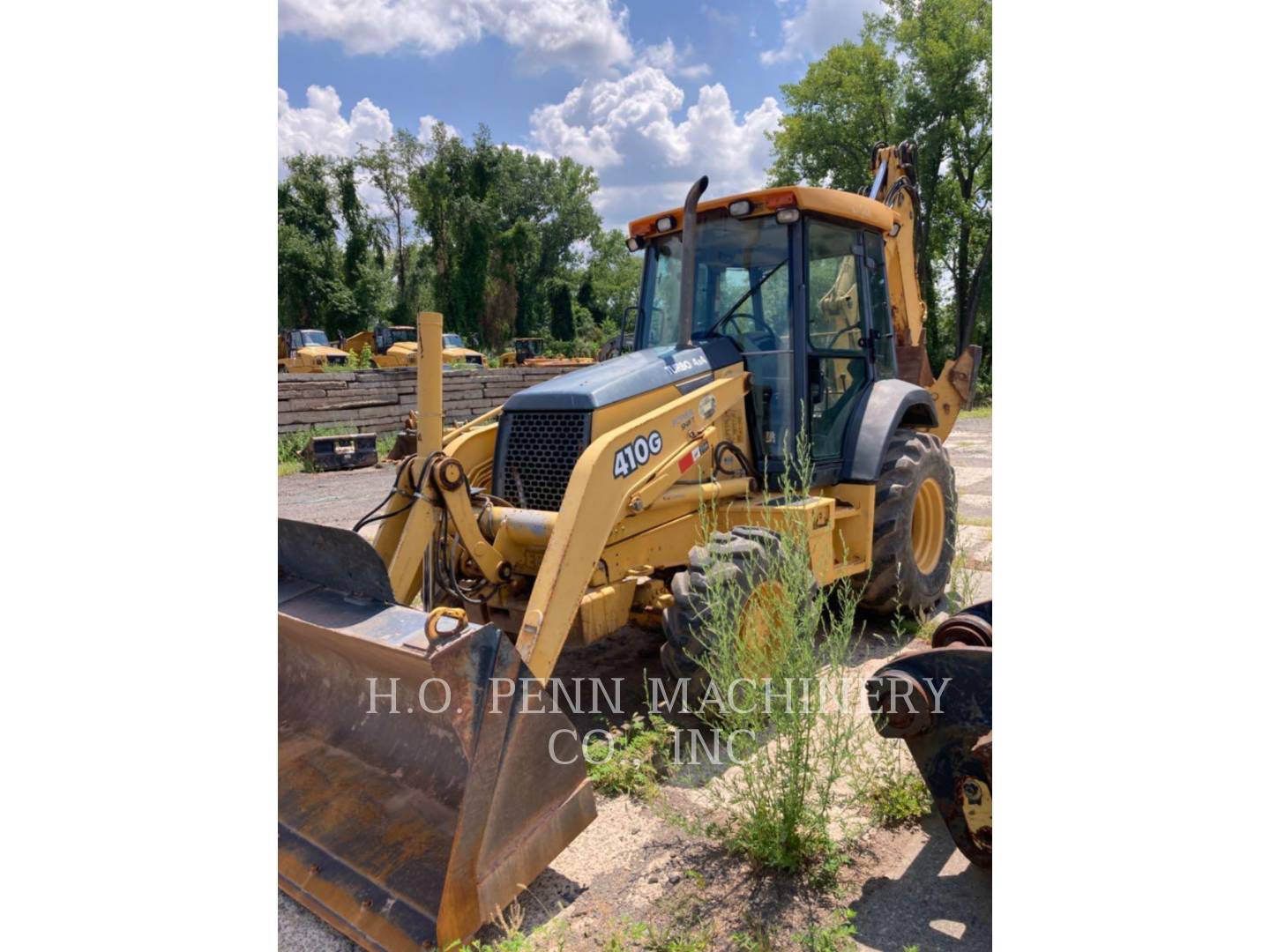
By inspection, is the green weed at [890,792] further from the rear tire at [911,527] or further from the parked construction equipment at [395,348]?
the parked construction equipment at [395,348]

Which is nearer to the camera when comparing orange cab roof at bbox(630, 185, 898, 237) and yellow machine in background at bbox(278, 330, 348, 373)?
orange cab roof at bbox(630, 185, 898, 237)

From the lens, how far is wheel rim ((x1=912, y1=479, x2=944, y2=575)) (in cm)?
560

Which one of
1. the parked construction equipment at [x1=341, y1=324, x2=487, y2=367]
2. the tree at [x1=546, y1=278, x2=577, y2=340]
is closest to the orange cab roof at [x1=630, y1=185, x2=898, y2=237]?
→ the parked construction equipment at [x1=341, y1=324, x2=487, y2=367]

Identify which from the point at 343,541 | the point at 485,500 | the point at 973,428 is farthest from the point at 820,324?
the point at 973,428

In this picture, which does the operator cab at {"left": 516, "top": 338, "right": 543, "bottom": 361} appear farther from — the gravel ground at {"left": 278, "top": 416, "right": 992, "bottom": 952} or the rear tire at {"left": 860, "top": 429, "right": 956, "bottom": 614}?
the gravel ground at {"left": 278, "top": 416, "right": 992, "bottom": 952}

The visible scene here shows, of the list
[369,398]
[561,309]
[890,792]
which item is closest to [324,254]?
[561,309]

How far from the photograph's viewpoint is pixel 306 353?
2020 cm

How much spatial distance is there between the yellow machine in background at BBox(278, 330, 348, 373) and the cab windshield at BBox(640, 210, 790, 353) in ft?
48.3

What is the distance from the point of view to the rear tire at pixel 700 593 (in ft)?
11.5

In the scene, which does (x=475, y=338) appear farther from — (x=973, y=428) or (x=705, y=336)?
(x=705, y=336)

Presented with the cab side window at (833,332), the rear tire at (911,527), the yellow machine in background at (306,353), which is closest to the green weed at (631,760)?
the rear tire at (911,527)

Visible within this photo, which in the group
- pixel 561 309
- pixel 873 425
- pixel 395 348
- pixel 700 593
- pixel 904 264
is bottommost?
pixel 700 593

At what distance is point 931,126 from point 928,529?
79.2ft

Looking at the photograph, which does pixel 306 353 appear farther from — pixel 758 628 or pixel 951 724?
pixel 951 724
